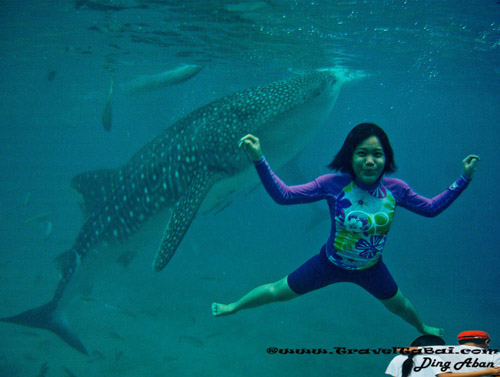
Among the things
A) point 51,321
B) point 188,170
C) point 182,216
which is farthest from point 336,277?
point 51,321

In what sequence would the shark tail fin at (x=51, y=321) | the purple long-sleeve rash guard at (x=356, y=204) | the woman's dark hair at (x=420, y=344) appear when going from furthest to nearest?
1. the shark tail fin at (x=51, y=321)
2. the purple long-sleeve rash guard at (x=356, y=204)
3. the woman's dark hair at (x=420, y=344)

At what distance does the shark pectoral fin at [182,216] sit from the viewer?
13.8 ft

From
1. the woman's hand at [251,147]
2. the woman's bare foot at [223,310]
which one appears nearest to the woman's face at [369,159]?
the woman's hand at [251,147]

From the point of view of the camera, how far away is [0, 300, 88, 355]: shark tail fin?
21.2 ft

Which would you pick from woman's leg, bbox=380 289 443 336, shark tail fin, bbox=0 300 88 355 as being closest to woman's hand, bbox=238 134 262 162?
woman's leg, bbox=380 289 443 336

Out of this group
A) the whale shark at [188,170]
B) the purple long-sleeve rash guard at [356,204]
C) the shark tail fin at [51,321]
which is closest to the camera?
the purple long-sleeve rash guard at [356,204]

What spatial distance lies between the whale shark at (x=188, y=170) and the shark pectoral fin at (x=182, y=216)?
0.01 meters

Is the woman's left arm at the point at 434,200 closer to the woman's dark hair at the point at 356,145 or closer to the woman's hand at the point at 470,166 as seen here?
the woman's hand at the point at 470,166

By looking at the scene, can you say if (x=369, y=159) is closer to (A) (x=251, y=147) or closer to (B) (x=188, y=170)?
(A) (x=251, y=147)

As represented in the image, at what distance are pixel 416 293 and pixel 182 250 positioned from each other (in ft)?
51.1

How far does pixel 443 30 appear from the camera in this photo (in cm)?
1286

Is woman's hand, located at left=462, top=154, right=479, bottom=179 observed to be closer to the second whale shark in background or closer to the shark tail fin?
the second whale shark in background

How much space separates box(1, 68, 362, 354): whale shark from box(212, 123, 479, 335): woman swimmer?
1.85 meters

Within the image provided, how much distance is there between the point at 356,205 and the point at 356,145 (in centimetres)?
54
